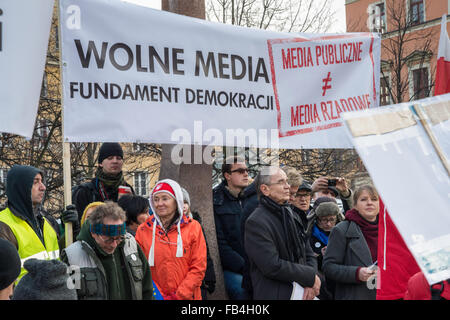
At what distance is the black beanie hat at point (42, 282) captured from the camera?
9.41 ft

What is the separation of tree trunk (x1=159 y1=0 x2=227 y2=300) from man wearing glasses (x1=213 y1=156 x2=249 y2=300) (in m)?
0.09

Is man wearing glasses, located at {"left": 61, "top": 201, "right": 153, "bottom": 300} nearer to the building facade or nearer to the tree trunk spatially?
the tree trunk

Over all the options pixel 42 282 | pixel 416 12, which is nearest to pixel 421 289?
pixel 42 282

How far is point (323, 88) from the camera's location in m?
5.57

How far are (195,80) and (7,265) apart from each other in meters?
2.50

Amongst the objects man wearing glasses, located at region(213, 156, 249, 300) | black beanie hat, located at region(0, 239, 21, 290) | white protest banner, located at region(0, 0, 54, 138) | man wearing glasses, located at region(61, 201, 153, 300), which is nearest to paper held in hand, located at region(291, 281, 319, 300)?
man wearing glasses, located at region(213, 156, 249, 300)

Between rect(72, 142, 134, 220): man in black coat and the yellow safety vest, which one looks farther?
rect(72, 142, 134, 220): man in black coat

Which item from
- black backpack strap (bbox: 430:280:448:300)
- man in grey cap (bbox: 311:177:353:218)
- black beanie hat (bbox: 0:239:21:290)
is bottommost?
black backpack strap (bbox: 430:280:448:300)

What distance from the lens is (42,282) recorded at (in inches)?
114

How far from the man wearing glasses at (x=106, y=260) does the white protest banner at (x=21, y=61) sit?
0.76 m

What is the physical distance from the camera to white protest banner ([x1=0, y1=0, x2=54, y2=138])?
3963 mm

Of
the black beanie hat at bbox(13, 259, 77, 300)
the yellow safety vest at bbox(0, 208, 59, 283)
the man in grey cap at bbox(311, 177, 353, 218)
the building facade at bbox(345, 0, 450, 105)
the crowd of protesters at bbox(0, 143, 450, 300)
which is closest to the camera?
the black beanie hat at bbox(13, 259, 77, 300)
